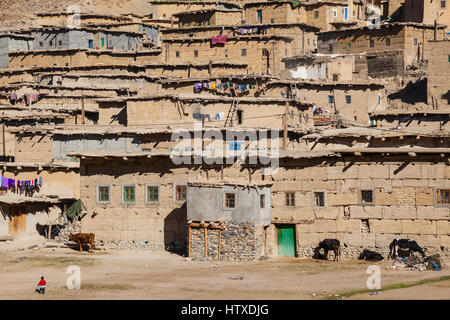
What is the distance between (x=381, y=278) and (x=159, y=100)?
65.1 ft

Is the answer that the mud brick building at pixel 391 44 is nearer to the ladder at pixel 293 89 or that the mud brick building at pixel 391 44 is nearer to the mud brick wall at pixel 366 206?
the ladder at pixel 293 89

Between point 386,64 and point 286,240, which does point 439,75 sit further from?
point 286,240

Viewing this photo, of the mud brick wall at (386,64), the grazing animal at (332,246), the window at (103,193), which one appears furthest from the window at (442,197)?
the mud brick wall at (386,64)

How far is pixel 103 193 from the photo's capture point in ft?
140

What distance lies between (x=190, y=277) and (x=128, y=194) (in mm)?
7697

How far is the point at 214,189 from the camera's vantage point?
3922 cm

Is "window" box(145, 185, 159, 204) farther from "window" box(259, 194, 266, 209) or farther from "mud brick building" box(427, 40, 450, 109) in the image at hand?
"mud brick building" box(427, 40, 450, 109)

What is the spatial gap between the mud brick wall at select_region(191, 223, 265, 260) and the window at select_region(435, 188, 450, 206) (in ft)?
22.6

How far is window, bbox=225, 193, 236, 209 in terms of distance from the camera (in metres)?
39.0

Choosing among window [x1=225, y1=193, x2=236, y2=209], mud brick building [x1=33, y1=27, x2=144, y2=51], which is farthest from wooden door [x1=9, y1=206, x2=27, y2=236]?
mud brick building [x1=33, y1=27, x2=144, y2=51]

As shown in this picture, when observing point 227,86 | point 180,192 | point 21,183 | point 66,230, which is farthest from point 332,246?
point 227,86

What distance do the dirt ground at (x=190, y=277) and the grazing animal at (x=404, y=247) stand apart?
56 centimetres

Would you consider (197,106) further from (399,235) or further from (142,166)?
(399,235)

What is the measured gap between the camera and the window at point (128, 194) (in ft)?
138
